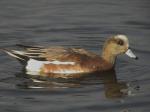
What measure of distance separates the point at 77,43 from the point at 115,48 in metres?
1.40

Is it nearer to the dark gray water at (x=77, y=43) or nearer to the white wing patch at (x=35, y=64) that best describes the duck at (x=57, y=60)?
the white wing patch at (x=35, y=64)

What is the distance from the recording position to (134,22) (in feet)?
52.6

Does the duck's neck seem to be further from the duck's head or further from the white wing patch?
the white wing patch

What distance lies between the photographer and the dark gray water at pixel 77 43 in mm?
11289

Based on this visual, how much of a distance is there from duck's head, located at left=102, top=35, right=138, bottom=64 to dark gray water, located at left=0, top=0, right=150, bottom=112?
0.24 meters

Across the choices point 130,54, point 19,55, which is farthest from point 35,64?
point 130,54

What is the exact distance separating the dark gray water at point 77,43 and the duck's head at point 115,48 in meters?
0.24

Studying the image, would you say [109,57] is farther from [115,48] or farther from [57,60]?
[57,60]

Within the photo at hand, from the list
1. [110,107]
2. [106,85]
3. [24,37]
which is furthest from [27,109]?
[24,37]

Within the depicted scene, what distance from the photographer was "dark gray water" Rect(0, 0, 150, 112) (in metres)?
11.3

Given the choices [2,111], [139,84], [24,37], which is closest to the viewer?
[2,111]

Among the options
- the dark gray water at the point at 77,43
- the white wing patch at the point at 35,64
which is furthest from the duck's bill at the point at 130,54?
the white wing patch at the point at 35,64

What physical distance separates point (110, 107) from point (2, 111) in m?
1.61

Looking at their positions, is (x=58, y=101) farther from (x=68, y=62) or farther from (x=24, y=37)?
(x=24, y=37)
